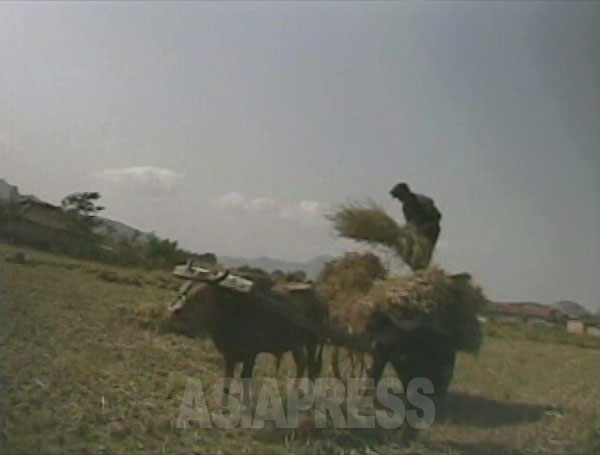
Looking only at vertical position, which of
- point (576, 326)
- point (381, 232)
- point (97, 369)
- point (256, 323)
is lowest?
point (97, 369)

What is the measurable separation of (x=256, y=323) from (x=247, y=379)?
104mm

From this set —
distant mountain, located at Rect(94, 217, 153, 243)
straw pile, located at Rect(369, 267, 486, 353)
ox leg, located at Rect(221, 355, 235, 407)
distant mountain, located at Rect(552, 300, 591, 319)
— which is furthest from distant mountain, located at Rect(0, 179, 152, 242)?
distant mountain, located at Rect(552, 300, 591, 319)

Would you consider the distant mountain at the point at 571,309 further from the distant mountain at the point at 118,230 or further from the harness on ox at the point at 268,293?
the distant mountain at the point at 118,230

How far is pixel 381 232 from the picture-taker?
1.71 meters

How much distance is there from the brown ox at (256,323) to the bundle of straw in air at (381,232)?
0.44 feet

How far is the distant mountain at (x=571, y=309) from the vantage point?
1.80 m

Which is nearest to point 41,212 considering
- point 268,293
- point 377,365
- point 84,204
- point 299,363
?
point 84,204

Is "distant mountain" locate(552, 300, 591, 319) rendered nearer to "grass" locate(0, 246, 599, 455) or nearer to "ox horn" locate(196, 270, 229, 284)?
"grass" locate(0, 246, 599, 455)

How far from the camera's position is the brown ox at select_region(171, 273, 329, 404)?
5.48 ft

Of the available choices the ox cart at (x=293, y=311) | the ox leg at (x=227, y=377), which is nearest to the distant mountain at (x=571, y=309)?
the ox cart at (x=293, y=311)

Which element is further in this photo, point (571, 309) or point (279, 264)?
point (571, 309)

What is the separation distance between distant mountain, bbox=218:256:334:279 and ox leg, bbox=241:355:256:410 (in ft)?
0.56

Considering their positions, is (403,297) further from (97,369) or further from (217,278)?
(97,369)

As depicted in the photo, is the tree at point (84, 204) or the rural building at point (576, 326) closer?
the tree at point (84, 204)
